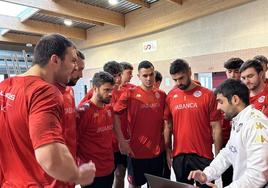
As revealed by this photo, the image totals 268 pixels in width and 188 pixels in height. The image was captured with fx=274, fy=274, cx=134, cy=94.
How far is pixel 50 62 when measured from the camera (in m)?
1.31

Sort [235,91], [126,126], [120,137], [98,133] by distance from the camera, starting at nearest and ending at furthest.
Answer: [235,91], [98,133], [120,137], [126,126]

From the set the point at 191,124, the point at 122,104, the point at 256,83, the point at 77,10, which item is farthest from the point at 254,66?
the point at 77,10

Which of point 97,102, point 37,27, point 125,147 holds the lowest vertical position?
point 125,147

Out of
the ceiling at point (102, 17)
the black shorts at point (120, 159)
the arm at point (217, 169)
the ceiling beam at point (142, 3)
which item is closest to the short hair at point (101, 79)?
the black shorts at point (120, 159)

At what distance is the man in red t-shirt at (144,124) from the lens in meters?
3.00

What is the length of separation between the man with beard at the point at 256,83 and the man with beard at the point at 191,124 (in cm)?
36

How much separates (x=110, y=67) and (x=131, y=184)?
55.5 inches

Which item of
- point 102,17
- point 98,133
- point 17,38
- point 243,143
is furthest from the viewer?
point 17,38

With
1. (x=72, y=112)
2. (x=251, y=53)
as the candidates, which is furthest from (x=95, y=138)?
(x=251, y=53)

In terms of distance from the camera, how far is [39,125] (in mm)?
1119

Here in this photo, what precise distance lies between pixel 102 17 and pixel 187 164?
210 inches

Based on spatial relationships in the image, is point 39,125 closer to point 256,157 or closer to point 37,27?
point 256,157

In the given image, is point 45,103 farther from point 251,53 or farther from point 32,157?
point 251,53

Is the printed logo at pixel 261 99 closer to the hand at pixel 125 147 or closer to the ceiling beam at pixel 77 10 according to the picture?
the hand at pixel 125 147
